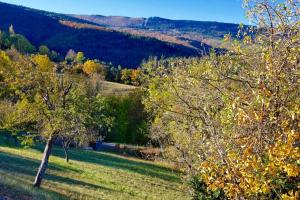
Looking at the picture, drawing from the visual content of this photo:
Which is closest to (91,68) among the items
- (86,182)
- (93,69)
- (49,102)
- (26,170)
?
(93,69)

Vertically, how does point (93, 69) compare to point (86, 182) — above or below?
below

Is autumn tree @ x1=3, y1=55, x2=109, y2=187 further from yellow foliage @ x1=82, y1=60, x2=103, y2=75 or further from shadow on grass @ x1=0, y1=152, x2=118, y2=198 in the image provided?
yellow foliage @ x1=82, y1=60, x2=103, y2=75

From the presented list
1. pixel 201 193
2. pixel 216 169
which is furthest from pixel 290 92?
pixel 201 193

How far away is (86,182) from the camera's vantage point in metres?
36.7

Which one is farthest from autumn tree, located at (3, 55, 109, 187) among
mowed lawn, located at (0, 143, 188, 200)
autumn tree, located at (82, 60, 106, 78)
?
autumn tree, located at (82, 60, 106, 78)

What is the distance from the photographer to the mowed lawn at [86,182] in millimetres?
25759

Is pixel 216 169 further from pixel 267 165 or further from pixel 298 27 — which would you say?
pixel 298 27

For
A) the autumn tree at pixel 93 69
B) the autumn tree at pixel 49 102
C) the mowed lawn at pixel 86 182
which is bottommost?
the autumn tree at pixel 93 69

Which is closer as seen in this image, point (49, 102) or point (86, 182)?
point (49, 102)

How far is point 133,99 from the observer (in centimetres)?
10412

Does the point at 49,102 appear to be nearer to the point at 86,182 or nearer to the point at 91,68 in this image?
the point at 86,182

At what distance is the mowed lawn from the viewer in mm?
25759

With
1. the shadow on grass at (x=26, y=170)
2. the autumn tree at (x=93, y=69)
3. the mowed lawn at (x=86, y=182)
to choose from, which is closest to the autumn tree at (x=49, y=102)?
the mowed lawn at (x=86, y=182)

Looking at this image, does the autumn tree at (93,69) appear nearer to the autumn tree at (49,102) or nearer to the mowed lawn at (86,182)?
the mowed lawn at (86,182)
